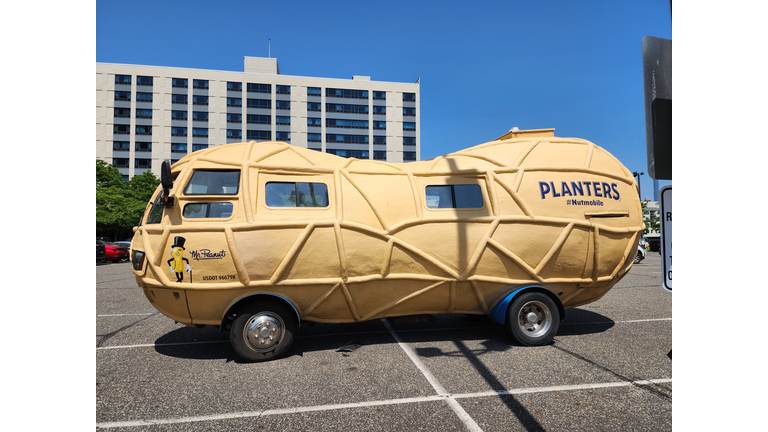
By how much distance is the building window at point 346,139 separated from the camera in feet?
199

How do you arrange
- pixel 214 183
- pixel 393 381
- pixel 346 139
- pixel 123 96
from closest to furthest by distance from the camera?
pixel 393 381
pixel 214 183
pixel 123 96
pixel 346 139

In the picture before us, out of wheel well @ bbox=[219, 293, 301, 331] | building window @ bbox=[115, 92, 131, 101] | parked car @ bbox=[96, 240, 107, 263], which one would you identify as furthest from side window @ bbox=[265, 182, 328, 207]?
building window @ bbox=[115, 92, 131, 101]

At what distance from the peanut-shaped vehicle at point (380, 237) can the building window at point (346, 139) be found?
5668cm

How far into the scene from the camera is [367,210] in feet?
17.4

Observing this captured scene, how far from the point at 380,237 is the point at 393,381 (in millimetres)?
1924

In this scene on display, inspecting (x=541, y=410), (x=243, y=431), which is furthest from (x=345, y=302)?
(x=541, y=410)

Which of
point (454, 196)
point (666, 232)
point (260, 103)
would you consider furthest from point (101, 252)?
point (260, 103)

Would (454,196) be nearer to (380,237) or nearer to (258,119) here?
(380,237)

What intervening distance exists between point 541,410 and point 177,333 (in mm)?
6220

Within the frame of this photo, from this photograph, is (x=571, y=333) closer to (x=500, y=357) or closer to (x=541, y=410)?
A: (x=500, y=357)

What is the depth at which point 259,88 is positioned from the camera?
58562 mm

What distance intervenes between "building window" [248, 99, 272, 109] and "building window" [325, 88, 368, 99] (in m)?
9.64

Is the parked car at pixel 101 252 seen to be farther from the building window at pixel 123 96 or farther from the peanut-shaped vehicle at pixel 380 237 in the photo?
the building window at pixel 123 96

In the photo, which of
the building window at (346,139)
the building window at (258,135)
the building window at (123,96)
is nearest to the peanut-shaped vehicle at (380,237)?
the building window at (258,135)
